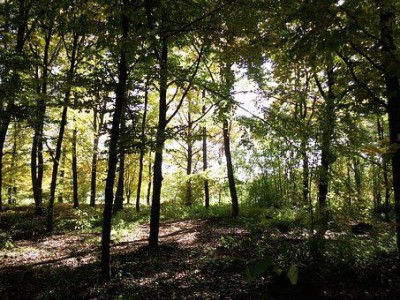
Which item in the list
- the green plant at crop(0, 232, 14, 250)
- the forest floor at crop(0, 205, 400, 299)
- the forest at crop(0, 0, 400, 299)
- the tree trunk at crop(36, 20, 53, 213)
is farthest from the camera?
the tree trunk at crop(36, 20, 53, 213)

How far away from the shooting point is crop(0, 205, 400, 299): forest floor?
5285mm

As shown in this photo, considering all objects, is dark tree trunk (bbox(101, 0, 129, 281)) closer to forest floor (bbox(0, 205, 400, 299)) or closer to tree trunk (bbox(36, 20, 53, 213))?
forest floor (bbox(0, 205, 400, 299))

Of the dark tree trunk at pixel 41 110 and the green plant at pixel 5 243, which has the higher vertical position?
the dark tree trunk at pixel 41 110

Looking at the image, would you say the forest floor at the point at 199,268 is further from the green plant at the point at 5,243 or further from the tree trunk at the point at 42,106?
the tree trunk at the point at 42,106

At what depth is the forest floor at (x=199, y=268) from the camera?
17.3 feet

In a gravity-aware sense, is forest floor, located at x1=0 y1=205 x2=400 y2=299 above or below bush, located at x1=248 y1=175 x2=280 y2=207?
below

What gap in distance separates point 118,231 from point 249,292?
786 cm

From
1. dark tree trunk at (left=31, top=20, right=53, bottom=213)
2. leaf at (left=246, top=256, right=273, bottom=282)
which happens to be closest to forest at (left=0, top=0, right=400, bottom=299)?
leaf at (left=246, top=256, right=273, bottom=282)

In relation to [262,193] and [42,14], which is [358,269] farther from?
[262,193]

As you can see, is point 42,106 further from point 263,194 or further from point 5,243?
point 263,194

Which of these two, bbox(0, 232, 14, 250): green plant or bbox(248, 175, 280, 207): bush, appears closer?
bbox(0, 232, 14, 250): green plant

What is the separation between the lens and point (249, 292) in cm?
Result: 552

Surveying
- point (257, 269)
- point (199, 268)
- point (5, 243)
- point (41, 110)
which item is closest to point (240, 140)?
point (199, 268)

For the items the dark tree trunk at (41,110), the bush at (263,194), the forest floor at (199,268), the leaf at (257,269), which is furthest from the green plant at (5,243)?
the bush at (263,194)
